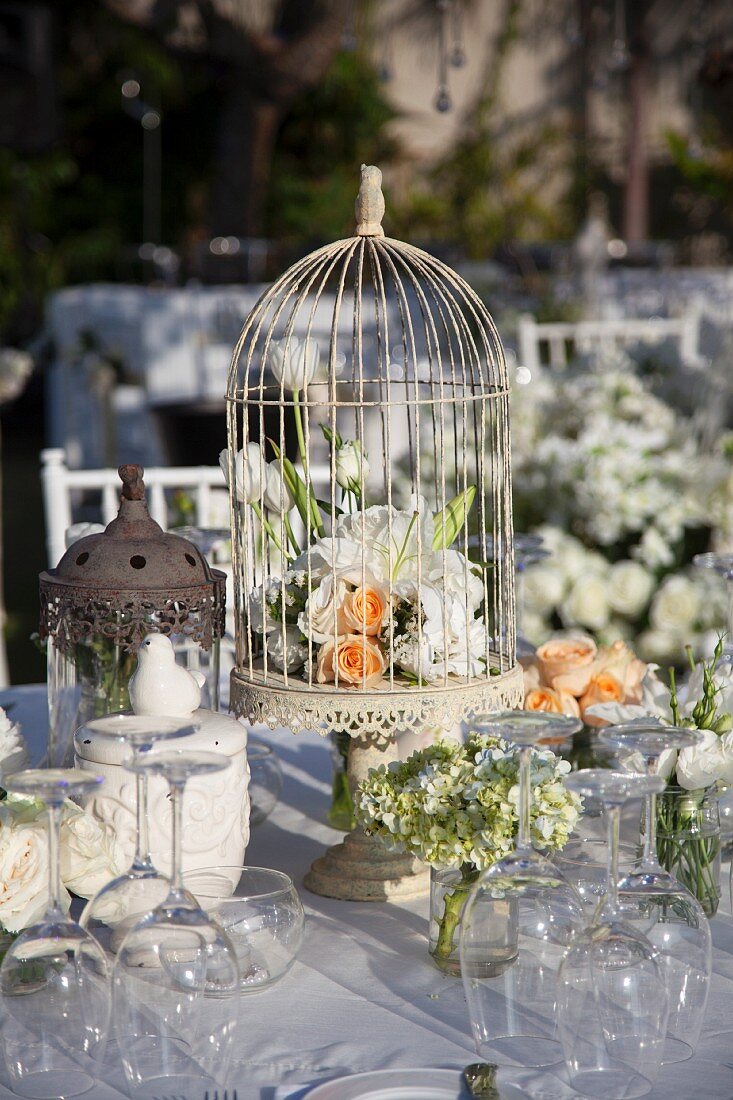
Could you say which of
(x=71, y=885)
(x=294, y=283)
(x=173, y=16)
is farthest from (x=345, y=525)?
(x=173, y=16)

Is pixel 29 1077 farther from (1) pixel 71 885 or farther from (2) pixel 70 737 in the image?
(2) pixel 70 737

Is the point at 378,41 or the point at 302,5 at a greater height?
the point at 378,41

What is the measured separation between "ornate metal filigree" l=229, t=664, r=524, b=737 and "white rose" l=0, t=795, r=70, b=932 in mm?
268

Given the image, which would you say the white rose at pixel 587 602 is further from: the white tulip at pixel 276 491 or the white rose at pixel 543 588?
the white tulip at pixel 276 491

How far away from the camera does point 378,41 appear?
13.4 metres

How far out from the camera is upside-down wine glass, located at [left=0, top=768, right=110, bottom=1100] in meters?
0.97

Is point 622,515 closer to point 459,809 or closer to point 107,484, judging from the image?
point 107,484

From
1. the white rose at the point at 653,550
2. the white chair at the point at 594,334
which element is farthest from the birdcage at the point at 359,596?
the white chair at the point at 594,334

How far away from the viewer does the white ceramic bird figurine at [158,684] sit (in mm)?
1239

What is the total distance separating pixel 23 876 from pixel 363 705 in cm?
36

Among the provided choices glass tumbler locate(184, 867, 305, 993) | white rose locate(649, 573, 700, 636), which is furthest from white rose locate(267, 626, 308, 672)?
white rose locate(649, 573, 700, 636)

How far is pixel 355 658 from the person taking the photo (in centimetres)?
131

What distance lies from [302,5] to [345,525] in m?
7.41

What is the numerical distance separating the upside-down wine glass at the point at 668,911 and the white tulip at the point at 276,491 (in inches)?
19.8
